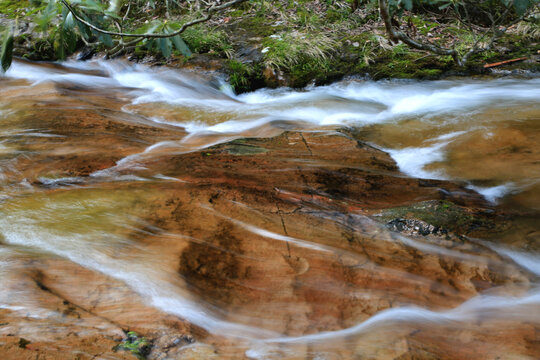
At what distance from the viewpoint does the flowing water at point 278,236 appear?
6.42ft

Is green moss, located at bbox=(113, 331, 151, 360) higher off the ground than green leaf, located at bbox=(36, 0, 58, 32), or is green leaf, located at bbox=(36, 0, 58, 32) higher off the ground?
green leaf, located at bbox=(36, 0, 58, 32)

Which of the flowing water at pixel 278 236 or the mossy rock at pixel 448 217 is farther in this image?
the mossy rock at pixel 448 217

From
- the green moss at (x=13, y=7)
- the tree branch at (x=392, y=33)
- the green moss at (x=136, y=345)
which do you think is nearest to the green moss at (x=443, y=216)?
the tree branch at (x=392, y=33)

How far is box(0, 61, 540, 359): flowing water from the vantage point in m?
1.96

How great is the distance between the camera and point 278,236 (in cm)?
260

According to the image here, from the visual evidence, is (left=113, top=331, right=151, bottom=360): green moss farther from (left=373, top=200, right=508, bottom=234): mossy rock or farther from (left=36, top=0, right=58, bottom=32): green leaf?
(left=36, top=0, right=58, bottom=32): green leaf

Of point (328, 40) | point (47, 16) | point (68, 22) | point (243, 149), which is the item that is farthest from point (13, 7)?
point (47, 16)

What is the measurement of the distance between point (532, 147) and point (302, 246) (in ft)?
8.24

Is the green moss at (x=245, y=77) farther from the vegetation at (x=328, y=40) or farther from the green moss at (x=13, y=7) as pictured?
the green moss at (x=13, y=7)

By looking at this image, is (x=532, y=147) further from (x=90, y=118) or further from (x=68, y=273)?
(x=90, y=118)

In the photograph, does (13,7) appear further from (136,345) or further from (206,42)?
(136,345)

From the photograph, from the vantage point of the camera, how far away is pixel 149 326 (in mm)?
1920

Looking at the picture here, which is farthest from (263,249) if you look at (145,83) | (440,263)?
(145,83)

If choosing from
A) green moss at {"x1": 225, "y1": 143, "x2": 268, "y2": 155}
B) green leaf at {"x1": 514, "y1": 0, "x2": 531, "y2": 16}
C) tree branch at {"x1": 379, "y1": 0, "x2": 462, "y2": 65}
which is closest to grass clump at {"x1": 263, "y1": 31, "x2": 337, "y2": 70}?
green moss at {"x1": 225, "y1": 143, "x2": 268, "y2": 155}
